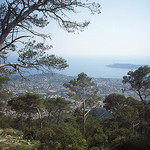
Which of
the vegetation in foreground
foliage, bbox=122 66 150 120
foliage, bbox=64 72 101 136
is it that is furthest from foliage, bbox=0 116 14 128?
foliage, bbox=122 66 150 120

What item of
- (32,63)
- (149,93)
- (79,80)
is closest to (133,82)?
(149,93)

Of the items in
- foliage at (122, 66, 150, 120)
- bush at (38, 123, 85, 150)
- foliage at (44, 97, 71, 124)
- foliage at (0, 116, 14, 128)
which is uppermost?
foliage at (122, 66, 150, 120)

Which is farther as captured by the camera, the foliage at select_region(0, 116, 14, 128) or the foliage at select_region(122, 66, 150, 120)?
the foliage at select_region(0, 116, 14, 128)

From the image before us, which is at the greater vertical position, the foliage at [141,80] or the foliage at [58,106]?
the foliage at [141,80]

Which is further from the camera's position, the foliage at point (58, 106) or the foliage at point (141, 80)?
the foliage at point (58, 106)

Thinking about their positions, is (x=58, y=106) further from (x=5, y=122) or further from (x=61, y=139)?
(x=61, y=139)

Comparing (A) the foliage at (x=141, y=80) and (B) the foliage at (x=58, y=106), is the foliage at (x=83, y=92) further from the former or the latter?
(A) the foliage at (x=141, y=80)

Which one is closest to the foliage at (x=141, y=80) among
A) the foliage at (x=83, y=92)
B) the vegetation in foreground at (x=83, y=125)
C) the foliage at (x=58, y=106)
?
the vegetation in foreground at (x=83, y=125)

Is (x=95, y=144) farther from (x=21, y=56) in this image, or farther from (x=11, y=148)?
(x=21, y=56)

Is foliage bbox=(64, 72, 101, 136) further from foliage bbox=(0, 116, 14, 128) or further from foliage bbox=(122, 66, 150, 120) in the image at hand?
foliage bbox=(0, 116, 14, 128)

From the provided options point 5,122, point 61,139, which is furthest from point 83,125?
point 5,122

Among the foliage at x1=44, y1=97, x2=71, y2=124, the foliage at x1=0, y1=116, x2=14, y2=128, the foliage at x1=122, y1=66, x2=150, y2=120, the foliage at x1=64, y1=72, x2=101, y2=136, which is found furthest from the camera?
the foliage at x1=44, y1=97, x2=71, y2=124

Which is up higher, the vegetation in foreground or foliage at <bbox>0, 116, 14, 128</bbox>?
the vegetation in foreground

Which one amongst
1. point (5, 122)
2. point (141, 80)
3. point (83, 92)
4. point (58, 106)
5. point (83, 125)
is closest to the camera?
point (141, 80)
